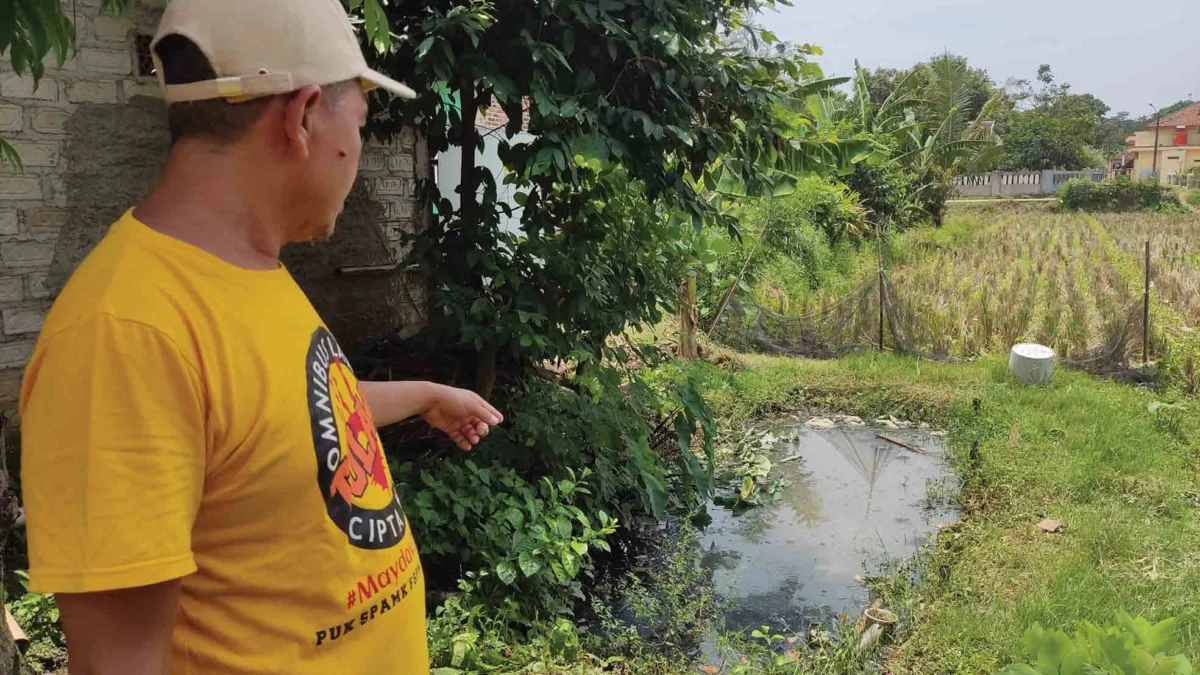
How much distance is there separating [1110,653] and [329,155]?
69.0 inches

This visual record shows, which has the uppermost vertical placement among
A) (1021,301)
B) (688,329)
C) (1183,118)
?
(1183,118)

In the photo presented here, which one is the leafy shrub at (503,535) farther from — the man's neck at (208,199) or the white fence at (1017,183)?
the white fence at (1017,183)

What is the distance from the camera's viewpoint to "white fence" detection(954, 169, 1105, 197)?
3198 centimetres

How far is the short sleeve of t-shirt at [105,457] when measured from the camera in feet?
2.54

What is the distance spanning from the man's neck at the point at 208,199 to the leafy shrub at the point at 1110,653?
1.65 metres

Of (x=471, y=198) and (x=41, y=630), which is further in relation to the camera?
(x=471, y=198)

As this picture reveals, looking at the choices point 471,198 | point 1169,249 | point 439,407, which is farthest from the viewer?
point 1169,249

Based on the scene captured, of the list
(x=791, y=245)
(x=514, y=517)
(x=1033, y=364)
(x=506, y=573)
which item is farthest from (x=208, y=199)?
(x=791, y=245)

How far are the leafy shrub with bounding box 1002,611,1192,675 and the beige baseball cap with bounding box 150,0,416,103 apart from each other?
1697mm

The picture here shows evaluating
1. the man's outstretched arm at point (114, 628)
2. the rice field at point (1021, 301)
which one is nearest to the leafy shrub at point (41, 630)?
the man's outstretched arm at point (114, 628)

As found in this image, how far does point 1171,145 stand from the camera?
42250mm

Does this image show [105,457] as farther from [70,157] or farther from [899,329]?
[899,329]

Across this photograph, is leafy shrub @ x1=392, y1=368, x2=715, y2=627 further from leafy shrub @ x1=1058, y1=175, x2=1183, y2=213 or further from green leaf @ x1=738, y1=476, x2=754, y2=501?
leafy shrub @ x1=1058, y1=175, x2=1183, y2=213

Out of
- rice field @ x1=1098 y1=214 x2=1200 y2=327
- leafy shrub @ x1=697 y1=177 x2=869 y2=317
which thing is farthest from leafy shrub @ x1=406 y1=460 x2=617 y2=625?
rice field @ x1=1098 y1=214 x2=1200 y2=327
